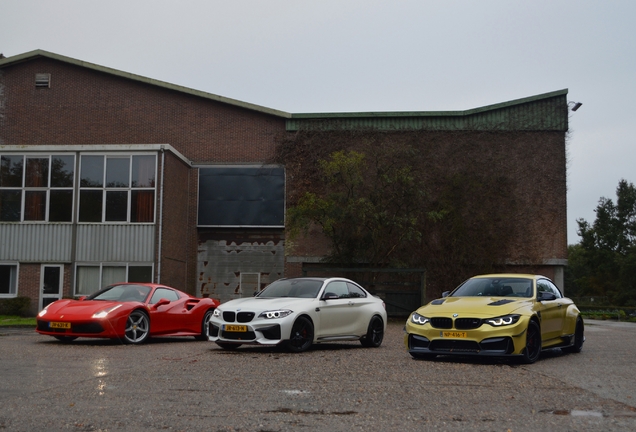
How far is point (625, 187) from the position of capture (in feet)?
340

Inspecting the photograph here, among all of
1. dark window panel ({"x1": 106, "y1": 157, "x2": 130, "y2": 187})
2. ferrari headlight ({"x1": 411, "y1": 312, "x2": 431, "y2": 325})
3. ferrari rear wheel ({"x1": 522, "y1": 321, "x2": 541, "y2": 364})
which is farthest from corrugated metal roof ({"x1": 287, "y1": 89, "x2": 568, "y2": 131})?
ferrari rear wheel ({"x1": 522, "y1": 321, "x2": 541, "y2": 364})

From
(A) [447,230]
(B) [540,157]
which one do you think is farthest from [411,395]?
(B) [540,157]

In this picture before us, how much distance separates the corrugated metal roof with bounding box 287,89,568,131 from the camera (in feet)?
112

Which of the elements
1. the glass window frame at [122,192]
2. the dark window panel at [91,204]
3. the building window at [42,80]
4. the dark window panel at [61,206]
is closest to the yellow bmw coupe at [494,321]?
the glass window frame at [122,192]

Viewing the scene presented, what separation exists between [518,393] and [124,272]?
2335 centimetres

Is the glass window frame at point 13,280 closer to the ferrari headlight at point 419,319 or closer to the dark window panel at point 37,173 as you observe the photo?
the dark window panel at point 37,173

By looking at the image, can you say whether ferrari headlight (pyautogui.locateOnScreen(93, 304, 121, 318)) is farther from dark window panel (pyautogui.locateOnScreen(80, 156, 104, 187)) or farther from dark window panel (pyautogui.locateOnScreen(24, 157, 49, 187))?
dark window panel (pyautogui.locateOnScreen(24, 157, 49, 187))

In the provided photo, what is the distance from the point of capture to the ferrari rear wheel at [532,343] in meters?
11.6

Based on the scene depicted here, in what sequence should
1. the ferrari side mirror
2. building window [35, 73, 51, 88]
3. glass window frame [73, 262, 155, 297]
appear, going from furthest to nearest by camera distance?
1. building window [35, 73, 51, 88]
2. glass window frame [73, 262, 155, 297]
3. the ferrari side mirror

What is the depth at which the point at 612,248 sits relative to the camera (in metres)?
99.4

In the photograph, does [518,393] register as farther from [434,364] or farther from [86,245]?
[86,245]

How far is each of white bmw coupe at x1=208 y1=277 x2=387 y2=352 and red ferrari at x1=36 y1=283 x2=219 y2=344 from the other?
225 centimetres

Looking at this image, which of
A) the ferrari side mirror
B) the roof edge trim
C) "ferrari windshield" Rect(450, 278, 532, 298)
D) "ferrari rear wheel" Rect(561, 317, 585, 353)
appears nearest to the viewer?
"ferrari windshield" Rect(450, 278, 532, 298)

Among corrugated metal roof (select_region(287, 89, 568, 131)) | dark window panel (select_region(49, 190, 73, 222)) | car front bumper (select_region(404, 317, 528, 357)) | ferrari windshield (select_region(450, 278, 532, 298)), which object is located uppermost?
corrugated metal roof (select_region(287, 89, 568, 131))
